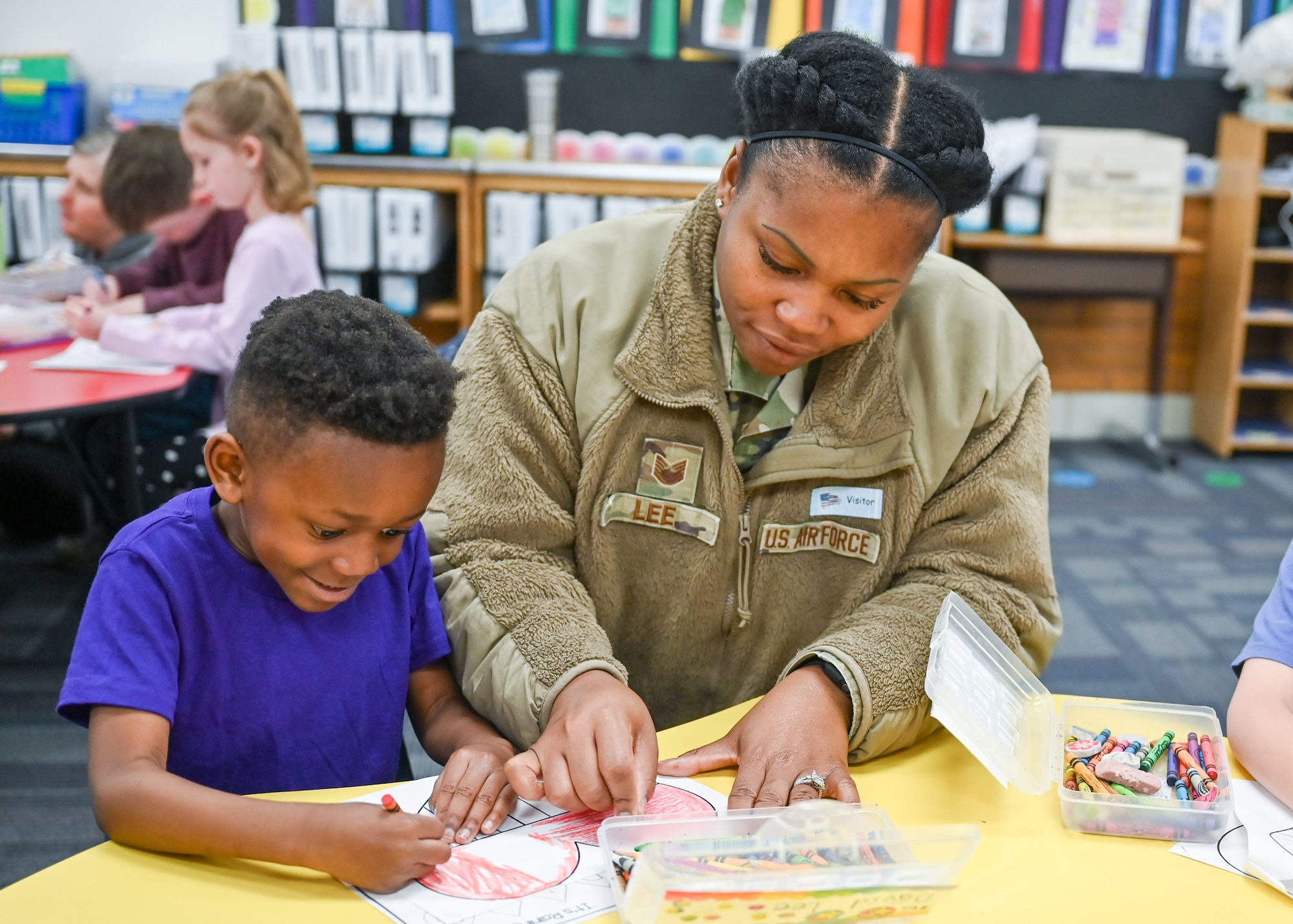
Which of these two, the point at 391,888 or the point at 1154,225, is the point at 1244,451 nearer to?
the point at 1154,225

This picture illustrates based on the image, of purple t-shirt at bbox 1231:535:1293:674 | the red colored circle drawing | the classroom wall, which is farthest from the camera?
the classroom wall

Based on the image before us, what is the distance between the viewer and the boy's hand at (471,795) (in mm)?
960

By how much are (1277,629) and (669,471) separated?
0.63 meters

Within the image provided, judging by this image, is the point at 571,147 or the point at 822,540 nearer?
the point at 822,540

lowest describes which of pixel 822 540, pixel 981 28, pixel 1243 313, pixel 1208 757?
pixel 1243 313

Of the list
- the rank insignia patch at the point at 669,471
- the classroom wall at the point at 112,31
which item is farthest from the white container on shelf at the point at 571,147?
the rank insignia patch at the point at 669,471

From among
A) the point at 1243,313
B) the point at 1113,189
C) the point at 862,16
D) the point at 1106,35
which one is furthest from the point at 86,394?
the point at 1243,313

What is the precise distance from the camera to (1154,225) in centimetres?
446

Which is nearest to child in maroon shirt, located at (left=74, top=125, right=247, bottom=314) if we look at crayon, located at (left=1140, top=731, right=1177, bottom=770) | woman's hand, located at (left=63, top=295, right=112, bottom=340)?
woman's hand, located at (left=63, top=295, right=112, bottom=340)

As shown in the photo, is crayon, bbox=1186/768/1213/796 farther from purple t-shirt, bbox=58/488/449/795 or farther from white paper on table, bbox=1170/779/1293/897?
purple t-shirt, bbox=58/488/449/795

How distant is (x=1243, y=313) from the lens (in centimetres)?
464

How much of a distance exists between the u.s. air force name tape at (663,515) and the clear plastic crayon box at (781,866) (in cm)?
41

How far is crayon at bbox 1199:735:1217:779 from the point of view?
105 cm

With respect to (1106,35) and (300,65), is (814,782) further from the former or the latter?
(1106,35)
